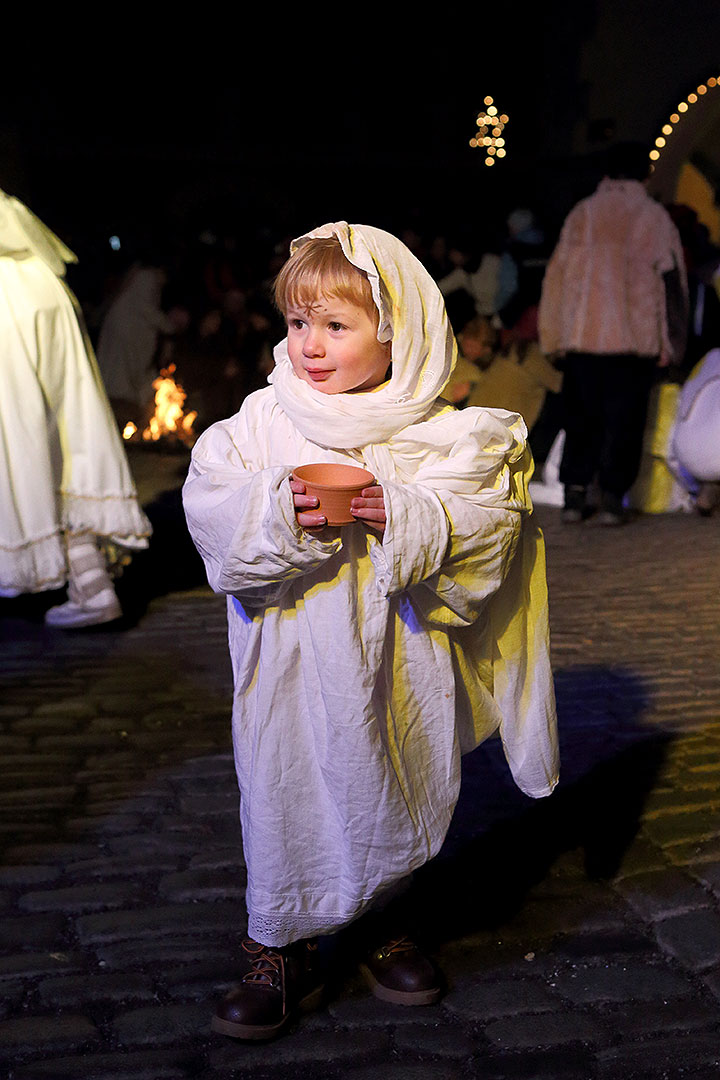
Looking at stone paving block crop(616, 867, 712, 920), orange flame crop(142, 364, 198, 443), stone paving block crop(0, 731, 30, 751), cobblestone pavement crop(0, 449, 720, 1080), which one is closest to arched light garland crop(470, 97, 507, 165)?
orange flame crop(142, 364, 198, 443)

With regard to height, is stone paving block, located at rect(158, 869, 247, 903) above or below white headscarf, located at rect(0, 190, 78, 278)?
below

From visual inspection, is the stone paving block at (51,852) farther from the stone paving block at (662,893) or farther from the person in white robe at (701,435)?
the person in white robe at (701,435)

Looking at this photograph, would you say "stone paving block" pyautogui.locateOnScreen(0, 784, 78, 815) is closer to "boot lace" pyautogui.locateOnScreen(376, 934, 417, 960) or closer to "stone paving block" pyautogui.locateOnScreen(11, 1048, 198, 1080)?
"stone paving block" pyautogui.locateOnScreen(11, 1048, 198, 1080)

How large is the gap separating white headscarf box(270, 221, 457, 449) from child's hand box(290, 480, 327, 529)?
0.23 m

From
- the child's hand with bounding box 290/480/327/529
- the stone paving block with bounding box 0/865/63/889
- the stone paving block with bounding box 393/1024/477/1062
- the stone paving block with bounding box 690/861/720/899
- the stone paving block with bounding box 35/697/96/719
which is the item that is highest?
the child's hand with bounding box 290/480/327/529

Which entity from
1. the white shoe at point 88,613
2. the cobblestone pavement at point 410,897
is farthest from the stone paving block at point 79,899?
the white shoe at point 88,613

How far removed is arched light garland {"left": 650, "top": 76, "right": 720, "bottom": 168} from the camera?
10711 millimetres

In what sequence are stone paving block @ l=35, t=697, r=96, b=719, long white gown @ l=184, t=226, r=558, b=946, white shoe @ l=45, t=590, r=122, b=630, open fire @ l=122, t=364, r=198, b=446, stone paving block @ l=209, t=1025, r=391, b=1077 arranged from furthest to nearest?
open fire @ l=122, t=364, r=198, b=446 → white shoe @ l=45, t=590, r=122, b=630 → stone paving block @ l=35, t=697, r=96, b=719 → stone paving block @ l=209, t=1025, r=391, b=1077 → long white gown @ l=184, t=226, r=558, b=946

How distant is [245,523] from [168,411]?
30.1 feet

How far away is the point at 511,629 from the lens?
2531 millimetres

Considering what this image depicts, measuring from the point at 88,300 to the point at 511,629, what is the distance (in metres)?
11.9

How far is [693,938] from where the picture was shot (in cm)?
275

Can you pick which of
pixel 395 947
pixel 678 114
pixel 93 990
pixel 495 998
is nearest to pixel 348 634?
pixel 395 947

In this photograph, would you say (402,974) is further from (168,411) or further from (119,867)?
(168,411)
